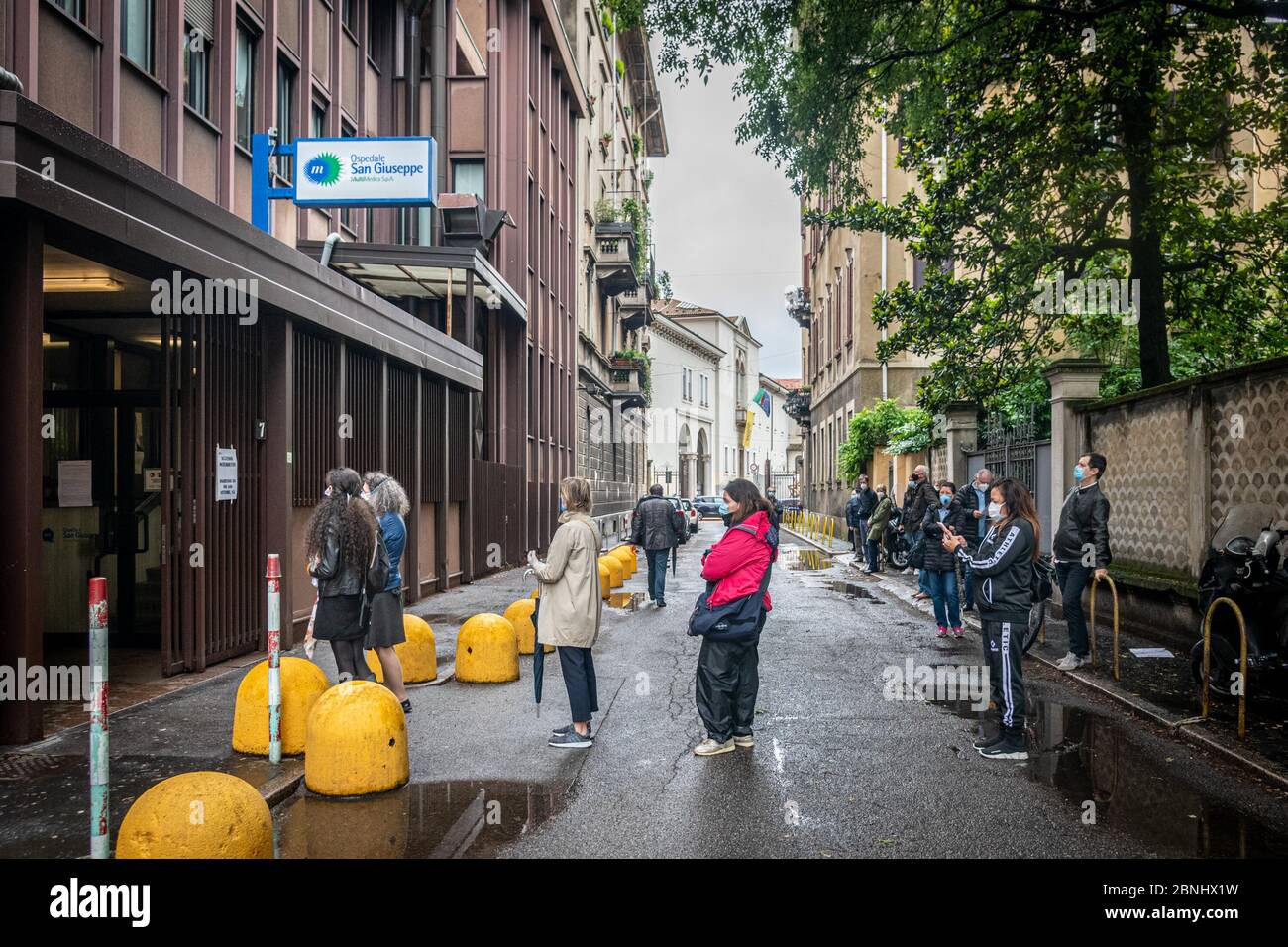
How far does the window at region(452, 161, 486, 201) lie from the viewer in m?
24.0

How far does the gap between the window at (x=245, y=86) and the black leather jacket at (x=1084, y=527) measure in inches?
431

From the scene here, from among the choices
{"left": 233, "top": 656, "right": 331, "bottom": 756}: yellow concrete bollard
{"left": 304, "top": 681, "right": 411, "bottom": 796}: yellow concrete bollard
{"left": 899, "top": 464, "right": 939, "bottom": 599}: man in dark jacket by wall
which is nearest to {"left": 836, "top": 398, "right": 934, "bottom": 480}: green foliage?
{"left": 899, "top": 464, "right": 939, "bottom": 599}: man in dark jacket by wall

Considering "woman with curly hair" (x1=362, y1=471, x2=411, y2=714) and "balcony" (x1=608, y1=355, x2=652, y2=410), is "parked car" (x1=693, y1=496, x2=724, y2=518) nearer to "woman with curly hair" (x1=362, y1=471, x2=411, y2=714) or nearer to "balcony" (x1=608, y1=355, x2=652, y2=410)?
"balcony" (x1=608, y1=355, x2=652, y2=410)

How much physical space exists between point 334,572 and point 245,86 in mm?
8956

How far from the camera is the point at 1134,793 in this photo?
19.9 ft

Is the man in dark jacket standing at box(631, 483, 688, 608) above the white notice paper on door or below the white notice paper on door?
below

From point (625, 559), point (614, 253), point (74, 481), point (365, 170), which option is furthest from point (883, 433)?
Result: point (74, 481)

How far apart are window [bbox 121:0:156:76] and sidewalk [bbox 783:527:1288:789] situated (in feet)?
37.0

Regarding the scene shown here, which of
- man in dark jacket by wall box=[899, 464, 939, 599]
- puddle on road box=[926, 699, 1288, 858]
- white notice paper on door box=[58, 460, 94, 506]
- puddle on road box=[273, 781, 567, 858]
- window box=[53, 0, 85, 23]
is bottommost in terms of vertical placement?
puddle on road box=[926, 699, 1288, 858]

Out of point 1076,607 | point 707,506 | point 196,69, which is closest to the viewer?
point 1076,607

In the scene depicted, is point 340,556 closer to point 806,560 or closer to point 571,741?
point 571,741

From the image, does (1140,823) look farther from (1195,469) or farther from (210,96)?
(210,96)

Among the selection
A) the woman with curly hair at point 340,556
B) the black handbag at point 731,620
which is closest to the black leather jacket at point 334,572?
the woman with curly hair at point 340,556

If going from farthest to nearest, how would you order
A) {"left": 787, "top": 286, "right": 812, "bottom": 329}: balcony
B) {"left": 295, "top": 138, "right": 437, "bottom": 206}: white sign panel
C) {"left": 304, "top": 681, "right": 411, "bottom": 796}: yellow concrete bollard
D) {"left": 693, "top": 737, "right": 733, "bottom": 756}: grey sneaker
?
{"left": 787, "top": 286, "right": 812, "bottom": 329}: balcony < {"left": 295, "top": 138, "right": 437, "bottom": 206}: white sign panel < {"left": 693, "top": 737, "right": 733, "bottom": 756}: grey sneaker < {"left": 304, "top": 681, "right": 411, "bottom": 796}: yellow concrete bollard
